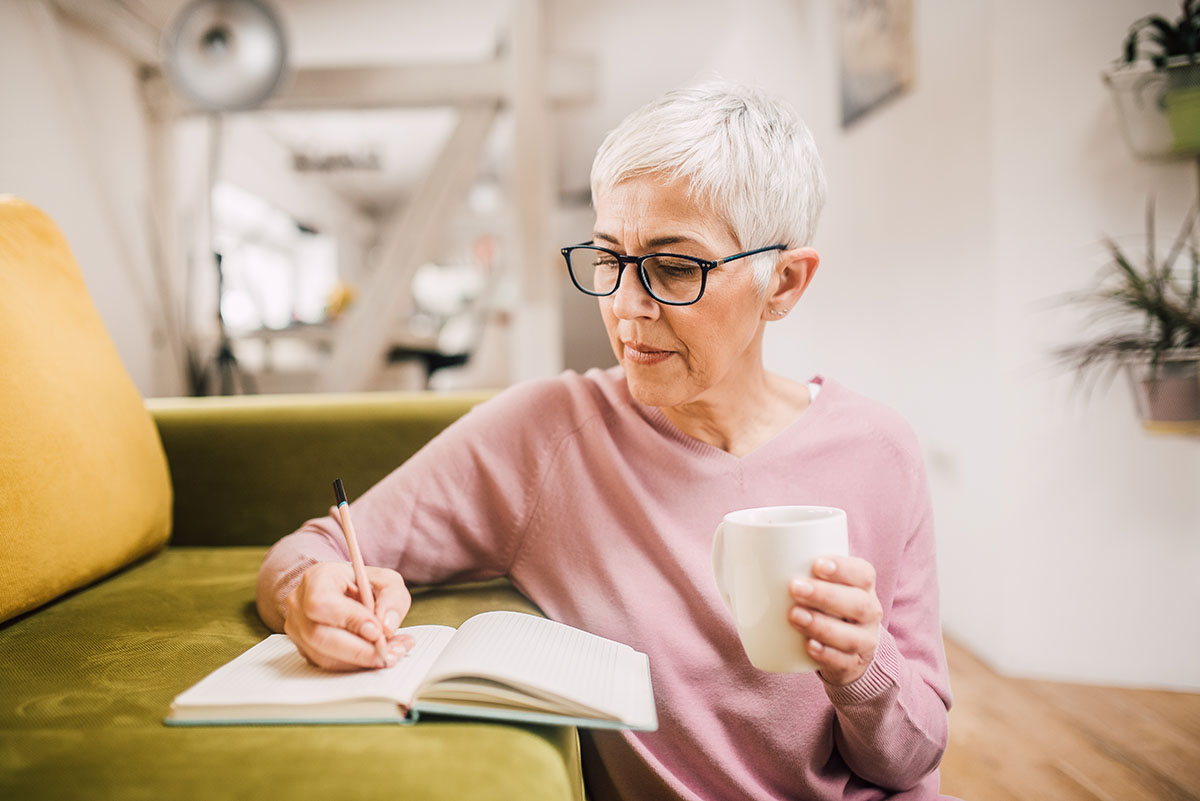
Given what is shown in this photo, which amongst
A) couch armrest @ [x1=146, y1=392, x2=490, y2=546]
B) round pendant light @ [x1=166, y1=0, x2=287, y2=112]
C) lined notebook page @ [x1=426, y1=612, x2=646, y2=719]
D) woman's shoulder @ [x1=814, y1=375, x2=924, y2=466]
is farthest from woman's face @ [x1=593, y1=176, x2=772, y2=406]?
round pendant light @ [x1=166, y1=0, x2=287, y2=112]

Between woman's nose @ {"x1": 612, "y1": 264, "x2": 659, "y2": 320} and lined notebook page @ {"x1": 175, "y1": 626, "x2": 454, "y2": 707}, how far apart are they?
1.18ft

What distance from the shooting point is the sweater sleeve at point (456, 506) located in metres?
0.83

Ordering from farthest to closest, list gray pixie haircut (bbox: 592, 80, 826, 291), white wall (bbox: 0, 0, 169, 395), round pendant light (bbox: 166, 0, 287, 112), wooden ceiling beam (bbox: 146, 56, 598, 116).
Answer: wooden ceiling beam (bbox: 146, 56, 598, 116), white wall (bbox: 0, 0, 169, 395), round pendant light (bbox: 166, 0, 287, 112), gray pixie haircut (bbox: 592, 80, 826, 291)

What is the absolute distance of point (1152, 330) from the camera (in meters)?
1.85

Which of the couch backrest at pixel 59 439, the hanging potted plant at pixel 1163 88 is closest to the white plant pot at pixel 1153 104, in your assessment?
the hanging potted plant at pixel 1163 88

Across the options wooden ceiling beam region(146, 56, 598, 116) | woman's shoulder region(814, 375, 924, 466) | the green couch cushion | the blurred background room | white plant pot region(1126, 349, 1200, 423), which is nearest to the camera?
the green couch cushion

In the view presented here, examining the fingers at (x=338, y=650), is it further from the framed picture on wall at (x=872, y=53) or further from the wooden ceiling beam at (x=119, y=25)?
the wooden ceiling beam at (x=119, y=25)

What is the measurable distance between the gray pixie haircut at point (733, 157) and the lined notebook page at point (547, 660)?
406 mm

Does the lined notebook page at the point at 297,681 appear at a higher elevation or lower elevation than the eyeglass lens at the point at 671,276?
lower

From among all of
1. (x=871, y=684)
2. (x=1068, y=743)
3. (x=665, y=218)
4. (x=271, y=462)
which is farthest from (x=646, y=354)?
(x=1068, y=743)

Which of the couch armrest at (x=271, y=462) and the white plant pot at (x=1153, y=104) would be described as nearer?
the couch armrest at (x=271, y=462)

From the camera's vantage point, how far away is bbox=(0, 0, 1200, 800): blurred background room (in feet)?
6.22

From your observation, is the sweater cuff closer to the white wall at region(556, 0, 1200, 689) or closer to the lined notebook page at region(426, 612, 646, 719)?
the lined notebook page at region(426, 612, 646, 719)

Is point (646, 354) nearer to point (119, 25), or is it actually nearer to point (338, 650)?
point (338, 650)
